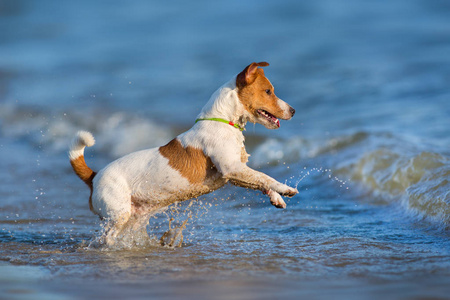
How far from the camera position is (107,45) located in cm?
2562

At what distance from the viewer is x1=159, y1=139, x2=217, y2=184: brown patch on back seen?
4930mm

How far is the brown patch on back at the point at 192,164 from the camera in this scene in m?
4.93

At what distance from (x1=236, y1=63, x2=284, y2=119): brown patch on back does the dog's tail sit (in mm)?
1357

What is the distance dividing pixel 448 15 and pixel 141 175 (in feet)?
59.3

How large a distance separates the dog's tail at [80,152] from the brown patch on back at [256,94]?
53.4 inches

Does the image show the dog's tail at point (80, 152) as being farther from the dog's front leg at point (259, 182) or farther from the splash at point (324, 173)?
the splash at point (324, 173)

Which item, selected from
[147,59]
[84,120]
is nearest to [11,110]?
[84,120]

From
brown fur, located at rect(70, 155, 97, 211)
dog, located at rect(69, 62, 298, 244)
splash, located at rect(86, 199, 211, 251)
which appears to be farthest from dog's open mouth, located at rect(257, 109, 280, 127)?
brown fur, located at rect(70, 155, 97, 211)

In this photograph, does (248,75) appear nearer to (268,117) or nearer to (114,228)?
(268,117)

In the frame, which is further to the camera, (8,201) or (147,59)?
(147,59)

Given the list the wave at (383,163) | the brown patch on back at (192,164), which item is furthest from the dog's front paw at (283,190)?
the wave at (383,163)

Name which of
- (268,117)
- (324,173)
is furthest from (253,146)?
(268,117)

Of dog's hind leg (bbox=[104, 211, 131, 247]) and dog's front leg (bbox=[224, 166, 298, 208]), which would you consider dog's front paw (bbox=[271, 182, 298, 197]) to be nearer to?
dog's front leg (bbox=[224, 166, 298, 208])

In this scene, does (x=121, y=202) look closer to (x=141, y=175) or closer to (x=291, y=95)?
(x=141, y=175)
